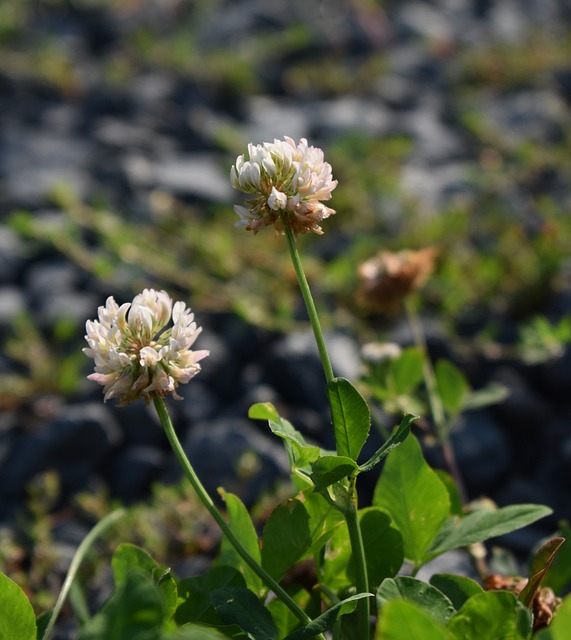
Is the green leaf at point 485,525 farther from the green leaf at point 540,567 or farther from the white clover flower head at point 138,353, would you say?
the white clover flower head at point 138,353

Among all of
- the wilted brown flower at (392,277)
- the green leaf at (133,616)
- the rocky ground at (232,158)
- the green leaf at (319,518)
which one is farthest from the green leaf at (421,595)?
the wilted brown flower at (392,277)

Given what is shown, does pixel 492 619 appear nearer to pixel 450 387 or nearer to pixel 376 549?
pixel 376 549

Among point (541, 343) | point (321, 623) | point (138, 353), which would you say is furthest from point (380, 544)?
point (541, 343)

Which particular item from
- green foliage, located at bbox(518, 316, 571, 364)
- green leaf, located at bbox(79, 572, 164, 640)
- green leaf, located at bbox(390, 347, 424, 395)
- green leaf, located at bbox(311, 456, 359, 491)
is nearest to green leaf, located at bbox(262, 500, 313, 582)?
green leaf, located at bbox(311, 456, 359, 491)

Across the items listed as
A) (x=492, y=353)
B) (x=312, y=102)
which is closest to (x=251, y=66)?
(x=312, y=102)

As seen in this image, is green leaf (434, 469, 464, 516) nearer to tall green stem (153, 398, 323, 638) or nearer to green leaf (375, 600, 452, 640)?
tall green stem (153, 398, 323, 638)
